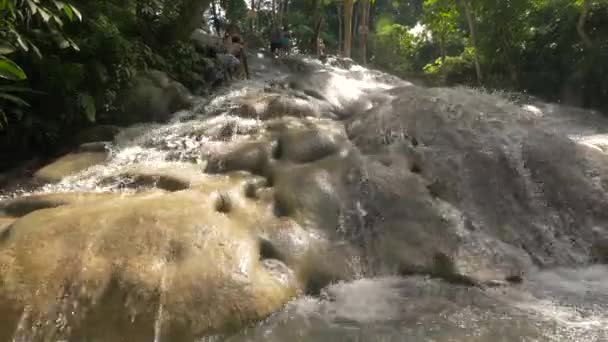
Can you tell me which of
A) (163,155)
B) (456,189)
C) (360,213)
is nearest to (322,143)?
(360,213)

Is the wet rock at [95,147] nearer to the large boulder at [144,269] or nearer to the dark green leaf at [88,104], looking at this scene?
the dark green leaf at [88,104]

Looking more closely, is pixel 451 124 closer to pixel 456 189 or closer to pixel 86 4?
pixel 456 189

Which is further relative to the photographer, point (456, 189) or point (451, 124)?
point (451, 124)

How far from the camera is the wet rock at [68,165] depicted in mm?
6531

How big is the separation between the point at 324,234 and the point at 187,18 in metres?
7.98

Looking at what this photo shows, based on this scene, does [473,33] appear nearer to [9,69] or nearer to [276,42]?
[276,42]

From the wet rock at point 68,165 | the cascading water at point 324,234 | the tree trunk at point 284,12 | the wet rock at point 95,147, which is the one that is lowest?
the cascading water at point 324,234

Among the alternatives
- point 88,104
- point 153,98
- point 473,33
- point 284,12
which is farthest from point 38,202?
point 284,12

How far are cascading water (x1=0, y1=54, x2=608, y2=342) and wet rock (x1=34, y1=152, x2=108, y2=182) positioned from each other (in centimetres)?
23

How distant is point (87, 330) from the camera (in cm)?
346

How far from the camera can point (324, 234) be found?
4.96 meters

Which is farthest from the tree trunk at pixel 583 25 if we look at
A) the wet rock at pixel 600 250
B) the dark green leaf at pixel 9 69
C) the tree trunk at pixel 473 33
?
the dark green leaf at pixel 9 69

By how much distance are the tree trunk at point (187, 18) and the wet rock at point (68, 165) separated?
4.92m

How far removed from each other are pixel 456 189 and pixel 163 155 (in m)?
3.93
